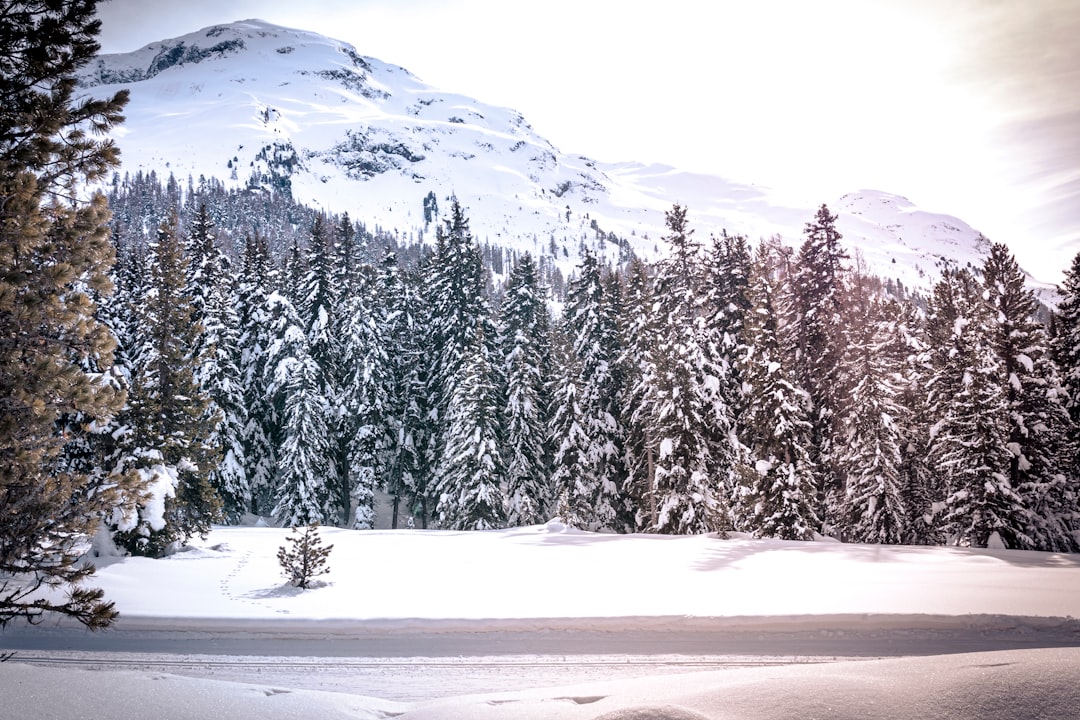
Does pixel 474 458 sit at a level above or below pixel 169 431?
below

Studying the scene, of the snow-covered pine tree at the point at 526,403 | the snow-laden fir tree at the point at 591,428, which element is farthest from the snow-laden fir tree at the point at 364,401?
the snow-laden fir tree at the point at 591,428

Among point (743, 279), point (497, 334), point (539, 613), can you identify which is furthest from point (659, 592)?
point (497, 334)

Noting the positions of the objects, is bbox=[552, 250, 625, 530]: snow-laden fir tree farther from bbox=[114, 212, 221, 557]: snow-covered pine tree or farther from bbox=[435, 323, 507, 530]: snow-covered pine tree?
bbox=[114, 212, 221, 557]: snow-covered pine tree

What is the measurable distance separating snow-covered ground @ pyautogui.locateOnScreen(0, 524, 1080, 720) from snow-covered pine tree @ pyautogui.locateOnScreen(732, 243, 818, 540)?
14.0 ft

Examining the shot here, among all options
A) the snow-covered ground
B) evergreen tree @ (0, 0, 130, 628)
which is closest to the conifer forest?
evergreen tree @ (0, 0, 130, 628)

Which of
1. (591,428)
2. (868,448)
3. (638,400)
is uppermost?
(638,400)

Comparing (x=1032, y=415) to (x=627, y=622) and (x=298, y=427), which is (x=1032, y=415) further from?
(x=298, y=427)

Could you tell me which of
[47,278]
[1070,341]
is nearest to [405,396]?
[47,278]

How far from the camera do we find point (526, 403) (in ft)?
118

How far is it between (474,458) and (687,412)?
41.1 ft

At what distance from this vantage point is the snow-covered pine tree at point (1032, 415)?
24.3 m

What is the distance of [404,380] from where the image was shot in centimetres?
4150

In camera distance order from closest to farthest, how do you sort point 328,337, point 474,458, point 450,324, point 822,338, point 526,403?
point 822,338 → point 474,458 → point 526,403 → point 328,337 → point 450,324

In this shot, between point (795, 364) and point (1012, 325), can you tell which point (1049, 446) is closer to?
point (1012, 325)
